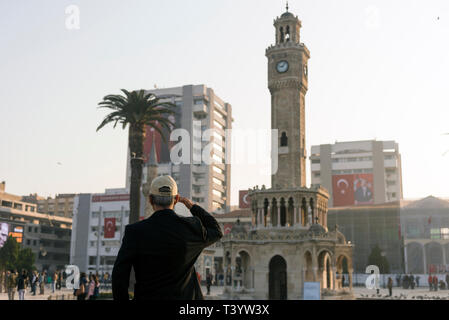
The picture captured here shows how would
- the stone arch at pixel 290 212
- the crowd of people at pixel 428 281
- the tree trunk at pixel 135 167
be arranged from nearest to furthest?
the tree trunk at pixel 135 167
the stone arch at pixel 290 212
the crowd of people at pixel 428 281

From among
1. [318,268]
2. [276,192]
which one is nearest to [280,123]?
[276,192]

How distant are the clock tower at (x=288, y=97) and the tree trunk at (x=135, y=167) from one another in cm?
1585

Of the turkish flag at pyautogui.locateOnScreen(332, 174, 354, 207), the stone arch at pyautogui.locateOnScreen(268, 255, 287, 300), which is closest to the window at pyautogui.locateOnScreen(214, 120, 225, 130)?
the turkish flag at pyautogui.locateOnScreen(332, 174, 354, 207)

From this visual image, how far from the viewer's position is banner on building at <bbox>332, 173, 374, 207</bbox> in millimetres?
132875

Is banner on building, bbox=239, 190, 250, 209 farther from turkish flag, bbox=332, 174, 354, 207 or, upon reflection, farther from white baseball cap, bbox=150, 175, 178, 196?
white baseball cap, bbox=150, 175, 178, 196

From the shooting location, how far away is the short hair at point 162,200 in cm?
411

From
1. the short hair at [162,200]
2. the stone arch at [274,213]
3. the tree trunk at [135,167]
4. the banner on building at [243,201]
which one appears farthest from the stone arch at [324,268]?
the banner on building at [243,201]

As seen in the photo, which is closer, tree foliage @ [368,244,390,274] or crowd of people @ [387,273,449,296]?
crowd of people @ [387,273,449,296]

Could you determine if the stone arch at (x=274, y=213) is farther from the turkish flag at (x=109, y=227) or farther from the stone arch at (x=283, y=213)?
the turkish flag at (x=109, y=227)

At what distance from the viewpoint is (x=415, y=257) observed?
89.5m

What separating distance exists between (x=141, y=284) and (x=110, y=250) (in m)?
110

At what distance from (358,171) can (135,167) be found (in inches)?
4348

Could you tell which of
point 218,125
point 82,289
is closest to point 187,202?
point 82,289

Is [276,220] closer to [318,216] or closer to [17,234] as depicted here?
[318,216]
